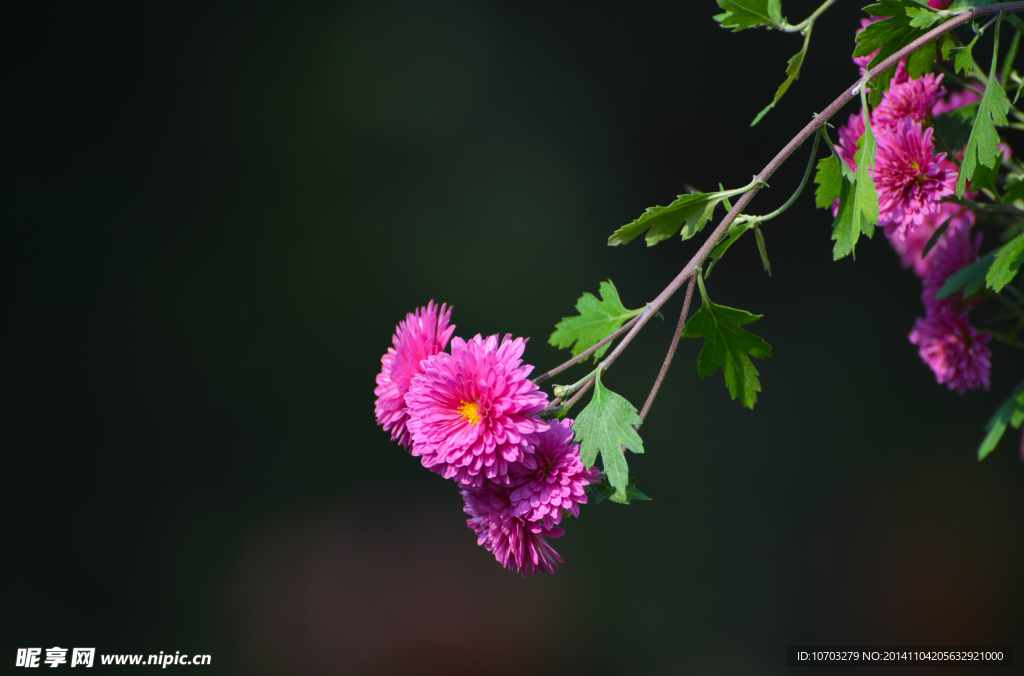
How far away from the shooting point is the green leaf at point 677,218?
0.40 meters

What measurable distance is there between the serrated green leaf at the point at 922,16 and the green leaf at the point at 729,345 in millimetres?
186

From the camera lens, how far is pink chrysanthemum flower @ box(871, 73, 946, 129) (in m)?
0.44

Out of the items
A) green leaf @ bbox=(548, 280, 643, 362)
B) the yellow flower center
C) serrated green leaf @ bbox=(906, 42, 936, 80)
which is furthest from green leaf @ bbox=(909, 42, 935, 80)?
the yellow flower center

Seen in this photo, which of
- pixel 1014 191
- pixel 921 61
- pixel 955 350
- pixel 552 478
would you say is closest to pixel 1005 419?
pixel 955 350

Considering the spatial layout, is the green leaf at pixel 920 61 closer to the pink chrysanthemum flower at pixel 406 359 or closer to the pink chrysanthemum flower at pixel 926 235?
the pink chrysanthemum flower at pixel 926 235

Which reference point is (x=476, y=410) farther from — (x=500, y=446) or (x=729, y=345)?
(x=729, y=345)

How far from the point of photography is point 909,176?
0.43 meters

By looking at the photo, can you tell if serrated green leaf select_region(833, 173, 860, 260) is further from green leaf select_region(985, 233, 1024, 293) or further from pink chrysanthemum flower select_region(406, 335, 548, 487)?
pink chrysanthemum flower select_region(406, 335, 548, 487)

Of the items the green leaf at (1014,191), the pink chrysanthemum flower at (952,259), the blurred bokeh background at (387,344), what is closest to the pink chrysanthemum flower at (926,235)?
the pink chrysanthemum flower at (952,259)

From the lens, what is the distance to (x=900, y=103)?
45 centimetres

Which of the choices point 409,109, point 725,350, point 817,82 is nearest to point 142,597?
point 409,109

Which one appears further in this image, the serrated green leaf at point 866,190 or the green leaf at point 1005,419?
the green leaf at point 1005,419

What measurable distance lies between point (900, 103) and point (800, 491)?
1.66 meters

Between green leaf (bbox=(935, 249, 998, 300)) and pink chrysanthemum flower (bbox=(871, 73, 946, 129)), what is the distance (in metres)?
0.13
